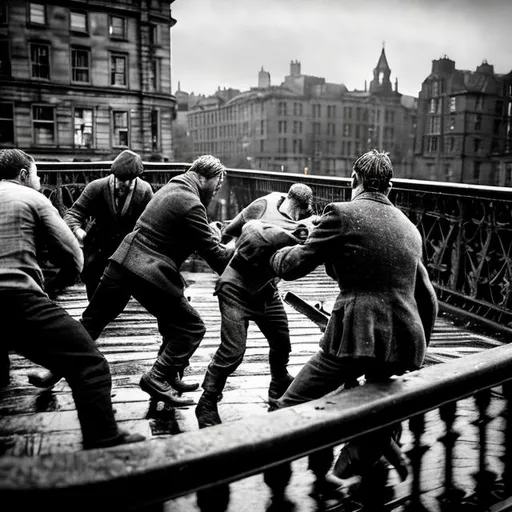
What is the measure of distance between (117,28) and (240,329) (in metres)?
38.4

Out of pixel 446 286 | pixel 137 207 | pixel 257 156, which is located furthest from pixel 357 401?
pixel 257 156

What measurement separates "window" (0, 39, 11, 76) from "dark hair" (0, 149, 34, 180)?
3548cm

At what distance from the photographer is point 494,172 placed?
6488cm

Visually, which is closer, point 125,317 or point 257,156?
point 125,317

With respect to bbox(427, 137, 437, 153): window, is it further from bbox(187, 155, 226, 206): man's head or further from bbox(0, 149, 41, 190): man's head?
bbox(0, 149, 41, 190): man's head

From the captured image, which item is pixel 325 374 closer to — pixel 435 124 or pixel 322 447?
pixel 322 447

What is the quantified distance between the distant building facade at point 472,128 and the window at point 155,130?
38.5 m

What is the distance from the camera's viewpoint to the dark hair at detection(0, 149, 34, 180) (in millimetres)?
3746

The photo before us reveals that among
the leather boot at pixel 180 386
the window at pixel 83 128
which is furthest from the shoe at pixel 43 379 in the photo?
the window at pixel 83 128

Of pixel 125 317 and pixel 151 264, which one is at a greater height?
pixel 151 264

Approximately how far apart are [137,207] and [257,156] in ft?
289

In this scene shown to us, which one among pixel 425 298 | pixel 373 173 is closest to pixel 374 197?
pixel 373 173

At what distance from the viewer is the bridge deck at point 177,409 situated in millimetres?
2461

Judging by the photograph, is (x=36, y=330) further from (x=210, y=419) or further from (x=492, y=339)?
(x=492, y=339)
